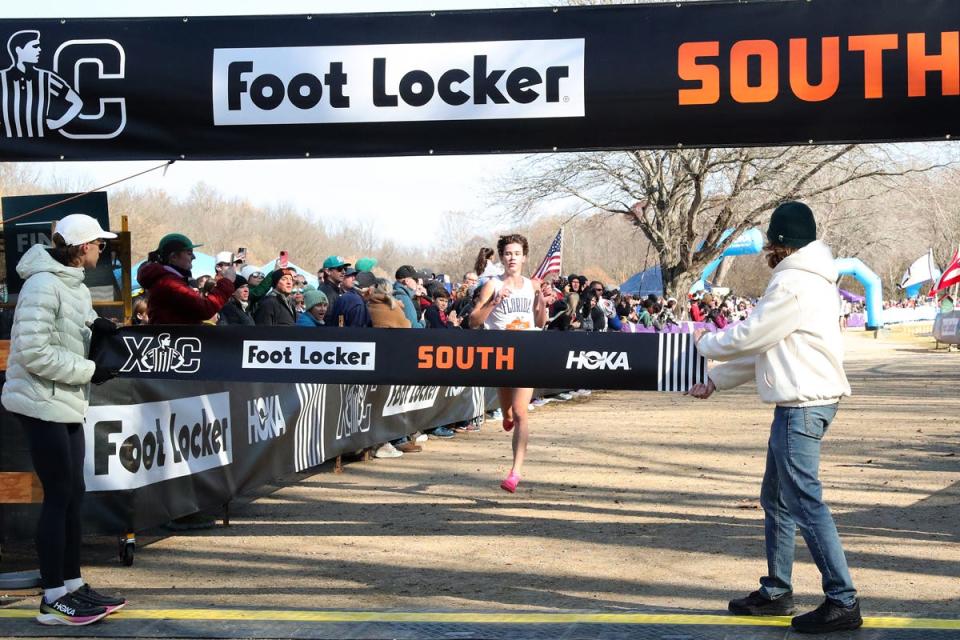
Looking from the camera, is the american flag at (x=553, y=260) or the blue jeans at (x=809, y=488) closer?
the blue jeans at (x=809, y=488)

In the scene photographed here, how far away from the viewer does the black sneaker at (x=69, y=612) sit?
563 centimetres

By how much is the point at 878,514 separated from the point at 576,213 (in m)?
28.6

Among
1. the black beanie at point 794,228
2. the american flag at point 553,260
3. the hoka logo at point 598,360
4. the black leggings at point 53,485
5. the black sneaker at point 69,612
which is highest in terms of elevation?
the american flag at point 553,260

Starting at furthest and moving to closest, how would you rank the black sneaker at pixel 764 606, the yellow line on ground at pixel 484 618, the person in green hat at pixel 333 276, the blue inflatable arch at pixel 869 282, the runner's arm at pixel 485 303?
1. the blue inflatable arch at pixel 869 282
2. the person in green hat at pixel 333 276
3. the runner's arm at pixel 485 303
4. the black sneaker at pixel 764 606
5. the yellow line on ground at pixel 484 618

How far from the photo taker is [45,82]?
693cm

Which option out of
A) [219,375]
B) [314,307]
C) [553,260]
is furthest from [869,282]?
[219,375]

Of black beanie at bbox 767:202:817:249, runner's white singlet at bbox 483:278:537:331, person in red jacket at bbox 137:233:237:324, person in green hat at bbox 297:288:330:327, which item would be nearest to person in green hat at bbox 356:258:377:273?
person in green hat at bbox 297:288:330:327

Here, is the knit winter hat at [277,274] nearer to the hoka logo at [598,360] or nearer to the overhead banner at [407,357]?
the overhead banner at [407,357]

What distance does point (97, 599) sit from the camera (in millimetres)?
5738

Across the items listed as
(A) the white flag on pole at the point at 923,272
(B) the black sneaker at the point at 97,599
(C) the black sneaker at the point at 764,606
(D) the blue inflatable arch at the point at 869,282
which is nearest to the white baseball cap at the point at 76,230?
(B) the black sneaker at the point at 97,599

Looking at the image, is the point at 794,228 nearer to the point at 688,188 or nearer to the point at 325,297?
the point at 325,297

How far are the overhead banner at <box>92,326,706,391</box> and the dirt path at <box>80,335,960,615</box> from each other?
1194 mm

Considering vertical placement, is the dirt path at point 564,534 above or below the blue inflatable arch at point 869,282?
below

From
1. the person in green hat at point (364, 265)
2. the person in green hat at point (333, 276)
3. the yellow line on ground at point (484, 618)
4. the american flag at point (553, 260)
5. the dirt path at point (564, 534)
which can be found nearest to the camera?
the yellow line on ground at point (484, 618)
